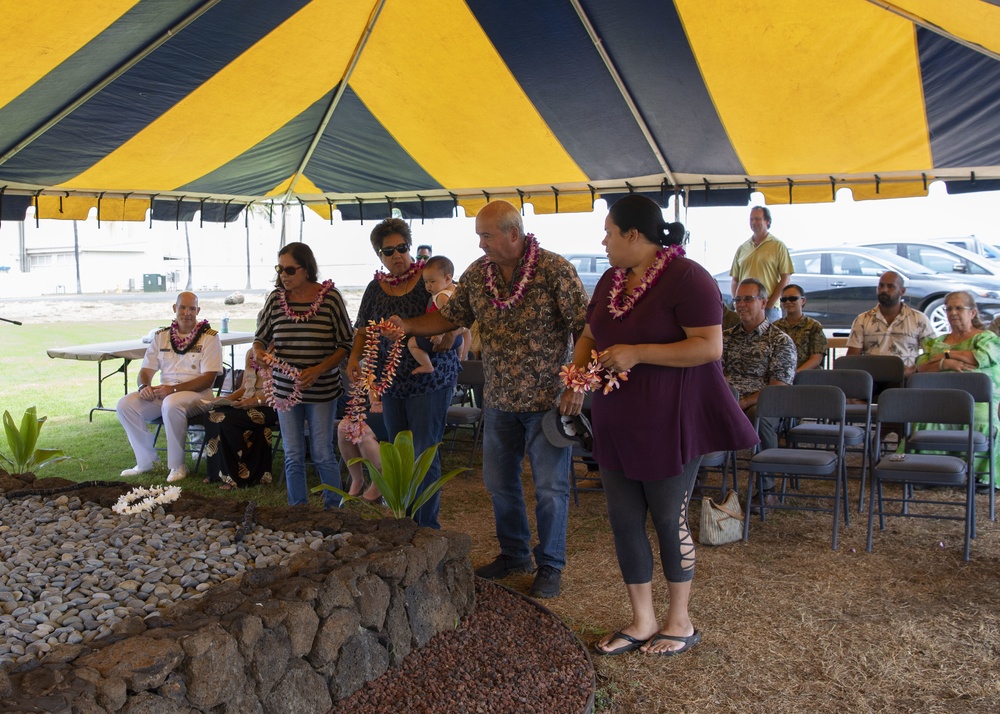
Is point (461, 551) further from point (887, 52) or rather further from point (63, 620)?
point (887, 52)

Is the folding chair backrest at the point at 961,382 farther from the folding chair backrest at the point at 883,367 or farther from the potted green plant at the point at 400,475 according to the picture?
the potted green plant at the point at 400,475

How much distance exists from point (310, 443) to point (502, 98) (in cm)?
306

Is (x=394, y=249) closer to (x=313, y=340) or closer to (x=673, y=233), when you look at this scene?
(x=313, y=340)

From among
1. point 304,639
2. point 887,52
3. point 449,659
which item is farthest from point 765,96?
point 304,639

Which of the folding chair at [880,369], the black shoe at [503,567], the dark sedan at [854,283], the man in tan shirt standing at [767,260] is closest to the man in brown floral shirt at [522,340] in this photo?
the black shoe at [503,567]

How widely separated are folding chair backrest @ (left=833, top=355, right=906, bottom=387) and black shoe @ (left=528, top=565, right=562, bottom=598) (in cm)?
355

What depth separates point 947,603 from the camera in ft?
12.5

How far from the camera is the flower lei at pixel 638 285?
3.10 metres

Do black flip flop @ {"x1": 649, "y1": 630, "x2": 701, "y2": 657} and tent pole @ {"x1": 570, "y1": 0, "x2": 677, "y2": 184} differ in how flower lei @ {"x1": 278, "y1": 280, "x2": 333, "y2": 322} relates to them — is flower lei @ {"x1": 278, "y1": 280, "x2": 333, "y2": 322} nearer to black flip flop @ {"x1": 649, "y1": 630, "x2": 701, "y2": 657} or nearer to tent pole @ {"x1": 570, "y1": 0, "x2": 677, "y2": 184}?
tent pole @ {"x1": 570, "y1": 0, "x2": 677, "y2": 184}

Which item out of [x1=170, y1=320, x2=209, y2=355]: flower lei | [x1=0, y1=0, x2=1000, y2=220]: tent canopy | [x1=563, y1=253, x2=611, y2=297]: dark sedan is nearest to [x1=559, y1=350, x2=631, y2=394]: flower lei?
[x1=0, y1=0, x2=1000, y2=220]: tent canopy

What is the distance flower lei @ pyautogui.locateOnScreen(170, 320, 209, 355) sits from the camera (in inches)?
267

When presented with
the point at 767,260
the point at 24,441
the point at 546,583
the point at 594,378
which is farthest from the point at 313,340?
the point at 767,260

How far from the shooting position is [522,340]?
12.3 feet

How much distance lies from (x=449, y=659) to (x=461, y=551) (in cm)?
45
